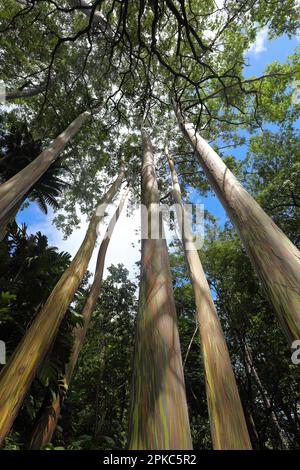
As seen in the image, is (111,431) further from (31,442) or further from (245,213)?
(245,213)

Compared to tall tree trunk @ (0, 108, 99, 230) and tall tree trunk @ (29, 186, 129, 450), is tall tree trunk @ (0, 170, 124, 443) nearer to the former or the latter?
tall tree trunk @ (0, 108, 99, 230)

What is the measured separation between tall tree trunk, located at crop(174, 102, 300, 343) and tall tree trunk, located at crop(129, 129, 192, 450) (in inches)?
23.5

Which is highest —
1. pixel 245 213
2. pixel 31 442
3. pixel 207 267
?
pixel 207 267

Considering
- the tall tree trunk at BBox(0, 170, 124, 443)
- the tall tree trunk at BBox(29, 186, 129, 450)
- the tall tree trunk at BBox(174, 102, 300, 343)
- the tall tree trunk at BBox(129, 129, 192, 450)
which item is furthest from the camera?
the tall tree trunk at BBox(29, 186, 129, 450)

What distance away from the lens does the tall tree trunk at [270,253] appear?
49.4 inches

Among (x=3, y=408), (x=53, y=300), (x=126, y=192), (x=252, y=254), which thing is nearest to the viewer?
(x=252, y=254)

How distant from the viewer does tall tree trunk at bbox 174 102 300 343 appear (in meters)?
1.26

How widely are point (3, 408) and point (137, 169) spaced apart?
905 cm

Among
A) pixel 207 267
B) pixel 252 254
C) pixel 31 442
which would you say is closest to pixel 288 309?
pixel 252 254

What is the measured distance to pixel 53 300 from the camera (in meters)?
2.90

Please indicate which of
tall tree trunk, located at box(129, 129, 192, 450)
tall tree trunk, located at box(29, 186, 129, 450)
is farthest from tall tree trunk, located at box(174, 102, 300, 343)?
tall tree trunk, located at box(29, 186, 129, 450)

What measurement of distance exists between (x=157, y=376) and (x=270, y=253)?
106 cm

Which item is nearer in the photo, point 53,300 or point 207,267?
point 53,300

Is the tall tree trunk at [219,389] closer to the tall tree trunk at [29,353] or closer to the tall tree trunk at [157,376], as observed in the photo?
the tall tree trunk at [157,376]
